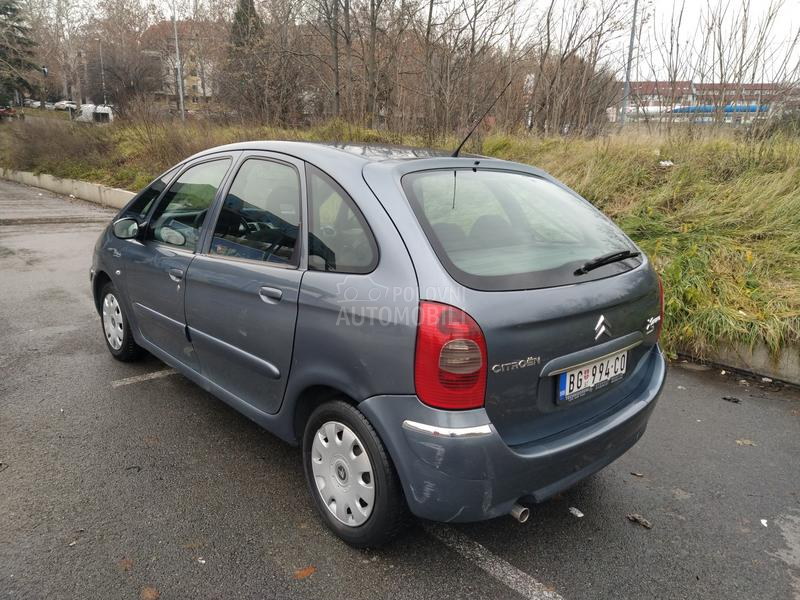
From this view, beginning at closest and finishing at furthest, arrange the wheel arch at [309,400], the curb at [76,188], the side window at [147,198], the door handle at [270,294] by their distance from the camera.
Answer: the wheel arch at [309,400], the door handle at [270,294], the side window at [147,198], the curb at [76,188]

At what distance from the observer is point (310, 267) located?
94.7 inches

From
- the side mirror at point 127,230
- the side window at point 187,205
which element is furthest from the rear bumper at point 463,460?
the side mirror at point 127,230

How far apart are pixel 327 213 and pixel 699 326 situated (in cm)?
366

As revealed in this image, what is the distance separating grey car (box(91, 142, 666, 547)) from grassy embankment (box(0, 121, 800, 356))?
2.27 m

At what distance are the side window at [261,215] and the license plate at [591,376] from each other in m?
1.26

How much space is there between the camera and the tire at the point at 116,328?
416 centimetres

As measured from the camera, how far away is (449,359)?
1.93 meters

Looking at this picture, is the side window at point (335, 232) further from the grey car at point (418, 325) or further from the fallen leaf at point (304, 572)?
the fallen leaf at point (304, 572)

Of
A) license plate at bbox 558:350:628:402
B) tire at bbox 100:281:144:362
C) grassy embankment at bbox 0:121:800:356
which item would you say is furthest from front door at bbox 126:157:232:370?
grassy embankment at bbox 0:121:800:356

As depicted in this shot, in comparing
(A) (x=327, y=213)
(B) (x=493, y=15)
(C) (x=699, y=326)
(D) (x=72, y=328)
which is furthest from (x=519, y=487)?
(B) (x=493, y=15)

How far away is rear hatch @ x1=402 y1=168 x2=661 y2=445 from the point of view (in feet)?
6.64

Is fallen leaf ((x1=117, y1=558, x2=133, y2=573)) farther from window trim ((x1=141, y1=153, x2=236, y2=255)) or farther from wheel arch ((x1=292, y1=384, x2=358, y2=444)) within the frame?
window trim ((x1=141, y1=153, x2=236, y2=255))

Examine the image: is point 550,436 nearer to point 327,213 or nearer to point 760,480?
point 327,213

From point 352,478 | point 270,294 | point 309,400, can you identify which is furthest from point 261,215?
point 352,478
